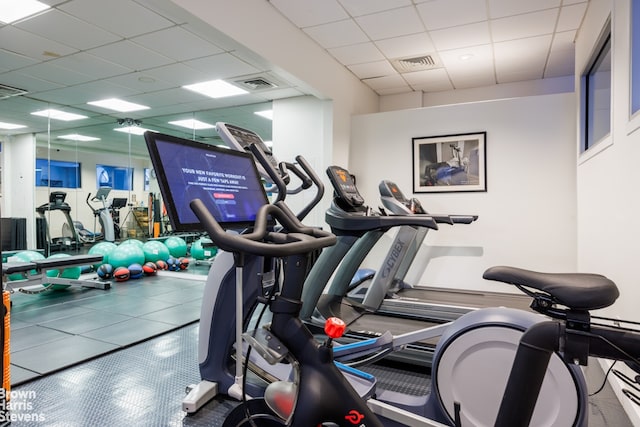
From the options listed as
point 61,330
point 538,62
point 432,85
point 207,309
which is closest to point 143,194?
point 61,330

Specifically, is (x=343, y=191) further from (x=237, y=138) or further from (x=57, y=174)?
(x=57, y=174)

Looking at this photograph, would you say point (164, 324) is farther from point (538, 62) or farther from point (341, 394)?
point (538, 62)

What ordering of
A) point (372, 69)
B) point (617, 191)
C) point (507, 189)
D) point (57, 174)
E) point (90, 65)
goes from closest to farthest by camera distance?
1. point (617, 191)
2. point (90, 65)
3. point (507, 189)
4. point (372, 69)
5. point (57, 174)

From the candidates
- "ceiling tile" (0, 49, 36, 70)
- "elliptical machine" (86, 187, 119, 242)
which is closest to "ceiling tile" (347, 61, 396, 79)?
"ceiling tile" (0, 49, 36, 70)

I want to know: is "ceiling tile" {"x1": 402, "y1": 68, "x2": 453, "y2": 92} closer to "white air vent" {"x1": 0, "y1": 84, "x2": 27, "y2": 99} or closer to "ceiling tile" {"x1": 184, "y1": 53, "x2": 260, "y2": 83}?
"ceiling tile" {"x1": 184, "y1": 53, "x2": 260, "y2": 83}

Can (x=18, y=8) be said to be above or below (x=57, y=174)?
above

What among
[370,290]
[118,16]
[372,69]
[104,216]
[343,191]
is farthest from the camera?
[104,216]

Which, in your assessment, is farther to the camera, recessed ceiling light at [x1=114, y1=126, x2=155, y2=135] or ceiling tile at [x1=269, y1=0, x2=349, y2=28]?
recessed ceiling light at [x1=114, y1=126, x2=155, y2=135]

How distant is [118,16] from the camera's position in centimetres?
344

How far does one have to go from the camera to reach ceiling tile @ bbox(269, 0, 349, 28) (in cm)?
373

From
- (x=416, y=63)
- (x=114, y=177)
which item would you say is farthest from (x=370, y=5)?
(x=114, y=177)

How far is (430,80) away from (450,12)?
1988 millimetres

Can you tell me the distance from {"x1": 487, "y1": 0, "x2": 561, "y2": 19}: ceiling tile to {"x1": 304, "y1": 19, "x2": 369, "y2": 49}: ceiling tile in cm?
138

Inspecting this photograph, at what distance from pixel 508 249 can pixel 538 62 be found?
8.55 ft
